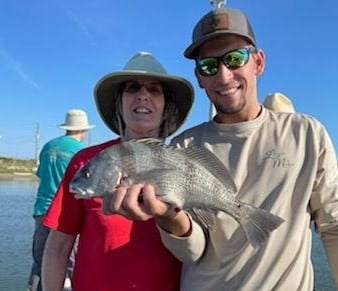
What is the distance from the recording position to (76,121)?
756cm

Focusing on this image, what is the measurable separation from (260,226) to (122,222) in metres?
0.82

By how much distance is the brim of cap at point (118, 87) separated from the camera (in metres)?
2.93

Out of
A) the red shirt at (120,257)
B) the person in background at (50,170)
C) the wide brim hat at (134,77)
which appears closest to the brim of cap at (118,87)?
the wide brim hat at (134,77)

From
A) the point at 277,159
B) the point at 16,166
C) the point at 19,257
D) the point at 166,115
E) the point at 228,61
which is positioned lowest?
the point at 16,166

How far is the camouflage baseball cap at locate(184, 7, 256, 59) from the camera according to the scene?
8.97ft

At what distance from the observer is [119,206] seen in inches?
93.3

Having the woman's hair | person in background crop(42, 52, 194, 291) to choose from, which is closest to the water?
person in background crop(42, 52, 194, 291)

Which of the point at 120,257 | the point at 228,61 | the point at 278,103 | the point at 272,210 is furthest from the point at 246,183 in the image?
the point at 278,103

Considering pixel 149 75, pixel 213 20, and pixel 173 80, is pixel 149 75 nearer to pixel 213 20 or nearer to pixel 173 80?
pixel 173 80

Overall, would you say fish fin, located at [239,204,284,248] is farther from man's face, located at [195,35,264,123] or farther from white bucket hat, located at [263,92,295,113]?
white bucket hat, located at [263,92,295,113]

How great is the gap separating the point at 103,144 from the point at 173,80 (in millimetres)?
605

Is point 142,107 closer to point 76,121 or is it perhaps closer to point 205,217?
point 205,217

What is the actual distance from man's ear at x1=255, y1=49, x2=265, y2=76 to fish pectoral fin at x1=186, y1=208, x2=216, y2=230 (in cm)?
95

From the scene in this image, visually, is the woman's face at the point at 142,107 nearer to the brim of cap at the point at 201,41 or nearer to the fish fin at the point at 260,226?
the brim of cap at the point at 201,41
